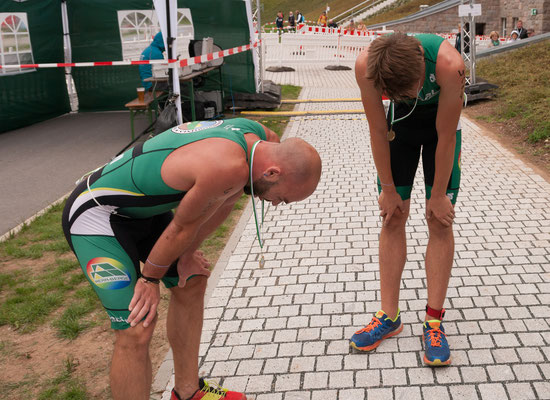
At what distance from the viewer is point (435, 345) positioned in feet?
10.8

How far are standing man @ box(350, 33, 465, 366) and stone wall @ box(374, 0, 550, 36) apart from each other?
23.6 m

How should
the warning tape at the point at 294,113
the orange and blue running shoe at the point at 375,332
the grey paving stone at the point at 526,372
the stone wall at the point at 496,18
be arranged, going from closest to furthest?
1. the grey paving stone at the point at 526,372
2. the orange and blue running shoe at the point at 375,332
3. the warning tape at the point at 294,113
4. the stone wall at the point at 496,18

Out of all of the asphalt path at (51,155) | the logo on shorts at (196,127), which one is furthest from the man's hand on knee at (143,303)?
the asphalt path at (51,155)

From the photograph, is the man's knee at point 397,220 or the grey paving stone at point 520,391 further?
the man's knee at point 397,220

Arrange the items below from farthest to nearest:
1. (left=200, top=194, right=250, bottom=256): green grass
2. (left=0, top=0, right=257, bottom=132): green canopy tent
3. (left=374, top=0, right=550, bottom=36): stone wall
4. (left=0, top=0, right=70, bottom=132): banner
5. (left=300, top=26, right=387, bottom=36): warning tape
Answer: (left=374, top=0, right=550, bottom=36): stone wall
(left=300, top=26, right=387, bottom=36): warning tape
(left=0, top=0, right=257, bottom=132): green canopy tent
(left=0, top=0, right=70, bottom=132): banner
(left=200, top=194, right=250, bottom=256): green grass

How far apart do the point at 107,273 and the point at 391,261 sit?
1.82 meters

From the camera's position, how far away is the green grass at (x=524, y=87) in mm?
9484

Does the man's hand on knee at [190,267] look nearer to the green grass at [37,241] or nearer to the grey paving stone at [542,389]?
the grey paving stone at [542,389]

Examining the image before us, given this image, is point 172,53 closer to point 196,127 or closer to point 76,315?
point 76,315

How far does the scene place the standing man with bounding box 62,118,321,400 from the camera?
7.43ft

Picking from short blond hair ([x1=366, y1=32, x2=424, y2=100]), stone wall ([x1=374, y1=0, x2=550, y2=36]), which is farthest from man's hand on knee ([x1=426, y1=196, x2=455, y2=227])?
stone wall ([x1=374, y1=0, x2=550, y2=36])

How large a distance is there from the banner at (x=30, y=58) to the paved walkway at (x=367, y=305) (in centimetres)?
750

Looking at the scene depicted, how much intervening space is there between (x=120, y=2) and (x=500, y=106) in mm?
8339

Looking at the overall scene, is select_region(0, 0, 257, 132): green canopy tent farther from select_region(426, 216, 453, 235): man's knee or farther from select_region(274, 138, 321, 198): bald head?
select_region(274, 138, 321, 198): bald head
